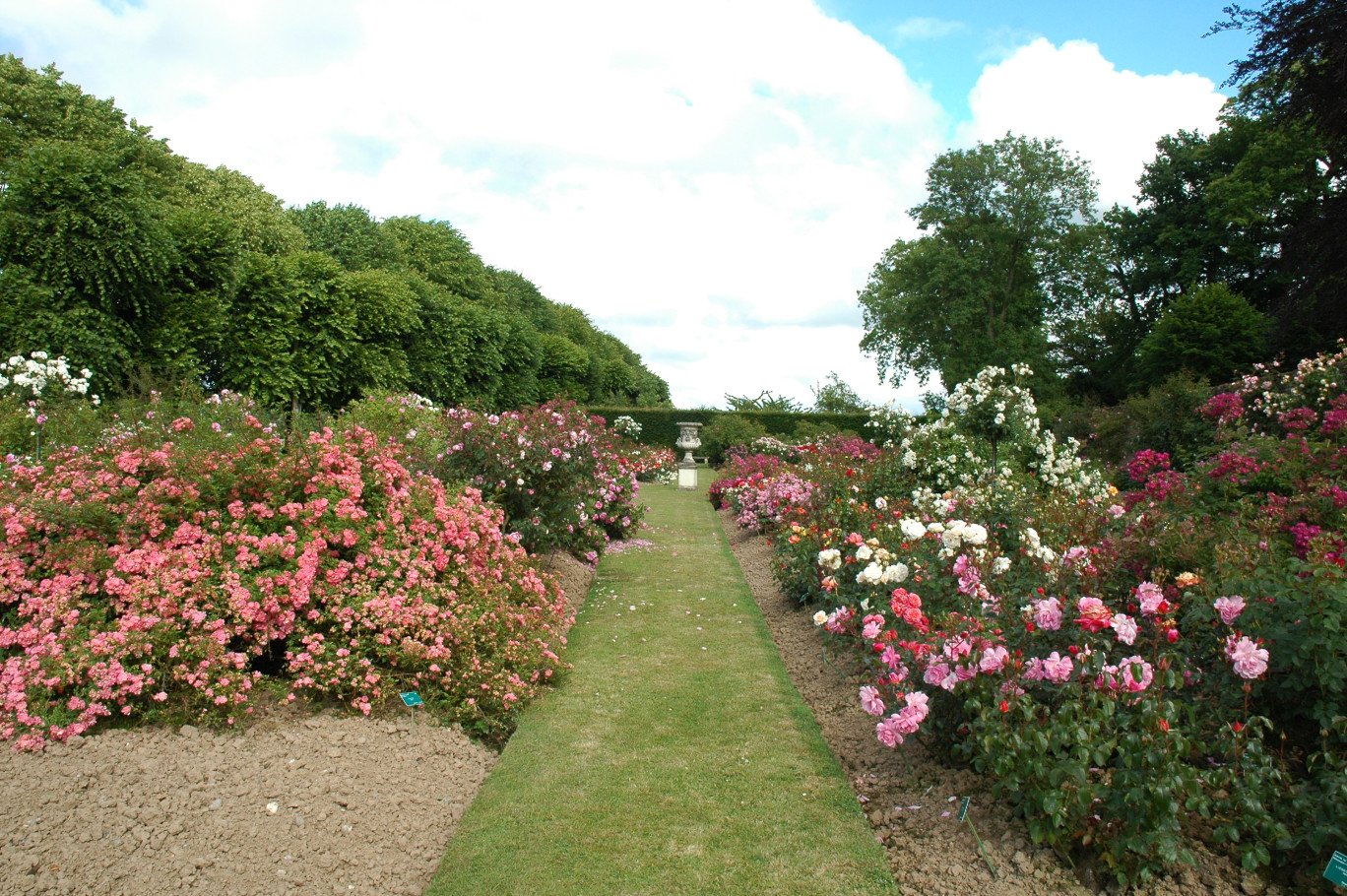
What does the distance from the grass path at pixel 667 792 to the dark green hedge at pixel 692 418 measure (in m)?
23.8

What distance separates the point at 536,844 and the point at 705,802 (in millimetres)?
780

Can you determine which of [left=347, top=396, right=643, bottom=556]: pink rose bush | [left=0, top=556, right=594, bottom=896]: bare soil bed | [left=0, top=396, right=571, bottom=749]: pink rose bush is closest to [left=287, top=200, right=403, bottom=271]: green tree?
[left=347, top=396, right=643, bottom=556]: pink rose bush

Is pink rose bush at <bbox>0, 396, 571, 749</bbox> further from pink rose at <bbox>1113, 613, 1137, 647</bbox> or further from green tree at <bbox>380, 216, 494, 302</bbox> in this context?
green tree at <bbox>380, 216, 494, 302</bbox>

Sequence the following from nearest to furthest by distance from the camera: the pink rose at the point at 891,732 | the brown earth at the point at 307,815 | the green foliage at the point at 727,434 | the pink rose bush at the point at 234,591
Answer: the brown earth at the point at 307,815 < the pink rose at the point at 891,732 < the pink rose bush at the point at 234,591 < the green foliage at the point at 727,434

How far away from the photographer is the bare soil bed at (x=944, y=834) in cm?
263

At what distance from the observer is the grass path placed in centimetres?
295

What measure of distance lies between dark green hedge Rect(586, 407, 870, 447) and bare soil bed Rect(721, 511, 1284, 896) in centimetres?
2509

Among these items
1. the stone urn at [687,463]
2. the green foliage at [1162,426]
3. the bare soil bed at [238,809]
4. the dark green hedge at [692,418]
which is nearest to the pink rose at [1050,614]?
the bare soil bed at [238,809]

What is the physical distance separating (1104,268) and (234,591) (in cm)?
3064

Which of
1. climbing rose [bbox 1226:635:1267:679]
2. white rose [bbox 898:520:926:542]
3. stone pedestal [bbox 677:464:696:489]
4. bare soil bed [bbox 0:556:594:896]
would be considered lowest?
bare soil bed [bbox 0:556:594:896]

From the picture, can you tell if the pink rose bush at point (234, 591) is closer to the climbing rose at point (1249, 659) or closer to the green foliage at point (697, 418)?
the climbing rose at point (1249, 659)

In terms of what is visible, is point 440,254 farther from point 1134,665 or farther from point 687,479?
point 1134,665

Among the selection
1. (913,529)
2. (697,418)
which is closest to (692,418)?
(697,418)

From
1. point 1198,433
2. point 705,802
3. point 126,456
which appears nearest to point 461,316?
point 1198,433
